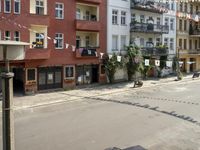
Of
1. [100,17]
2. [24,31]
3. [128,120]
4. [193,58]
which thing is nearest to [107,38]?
[100,17]

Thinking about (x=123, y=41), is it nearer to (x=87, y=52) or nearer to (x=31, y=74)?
(x=87, y=52)

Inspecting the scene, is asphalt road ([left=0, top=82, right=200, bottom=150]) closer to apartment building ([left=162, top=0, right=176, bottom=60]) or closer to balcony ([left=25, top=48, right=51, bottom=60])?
balcony ([left=25, top=48, right=51, bottom=60])

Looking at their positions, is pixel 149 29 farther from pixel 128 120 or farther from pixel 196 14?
pixel 128 120

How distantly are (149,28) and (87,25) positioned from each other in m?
12.0

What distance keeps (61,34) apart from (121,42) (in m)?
10.4

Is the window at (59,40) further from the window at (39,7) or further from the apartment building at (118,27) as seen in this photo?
the apartment building at (118,27)

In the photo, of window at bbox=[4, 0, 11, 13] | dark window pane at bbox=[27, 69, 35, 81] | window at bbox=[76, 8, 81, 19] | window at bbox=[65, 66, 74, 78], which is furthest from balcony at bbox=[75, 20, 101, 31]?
window at bbox=[4, 0, 11, 13]

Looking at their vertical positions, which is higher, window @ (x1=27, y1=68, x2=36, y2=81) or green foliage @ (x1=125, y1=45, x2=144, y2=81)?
green foliage @ (x1=125, y1=45, x2=144, y2=81)

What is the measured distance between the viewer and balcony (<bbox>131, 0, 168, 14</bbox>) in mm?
41147

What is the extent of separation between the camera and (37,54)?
29000 millimetres

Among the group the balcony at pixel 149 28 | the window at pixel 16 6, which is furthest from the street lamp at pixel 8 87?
the balcony at pixel 149 28

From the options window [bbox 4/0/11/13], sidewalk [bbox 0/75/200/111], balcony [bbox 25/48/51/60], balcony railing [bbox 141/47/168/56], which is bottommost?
sidewalk [bbox 0/75/200/111]

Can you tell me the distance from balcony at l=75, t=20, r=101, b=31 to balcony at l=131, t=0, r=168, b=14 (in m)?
7.52

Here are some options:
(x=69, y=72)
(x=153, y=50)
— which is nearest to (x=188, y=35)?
(x=153, y=50)
